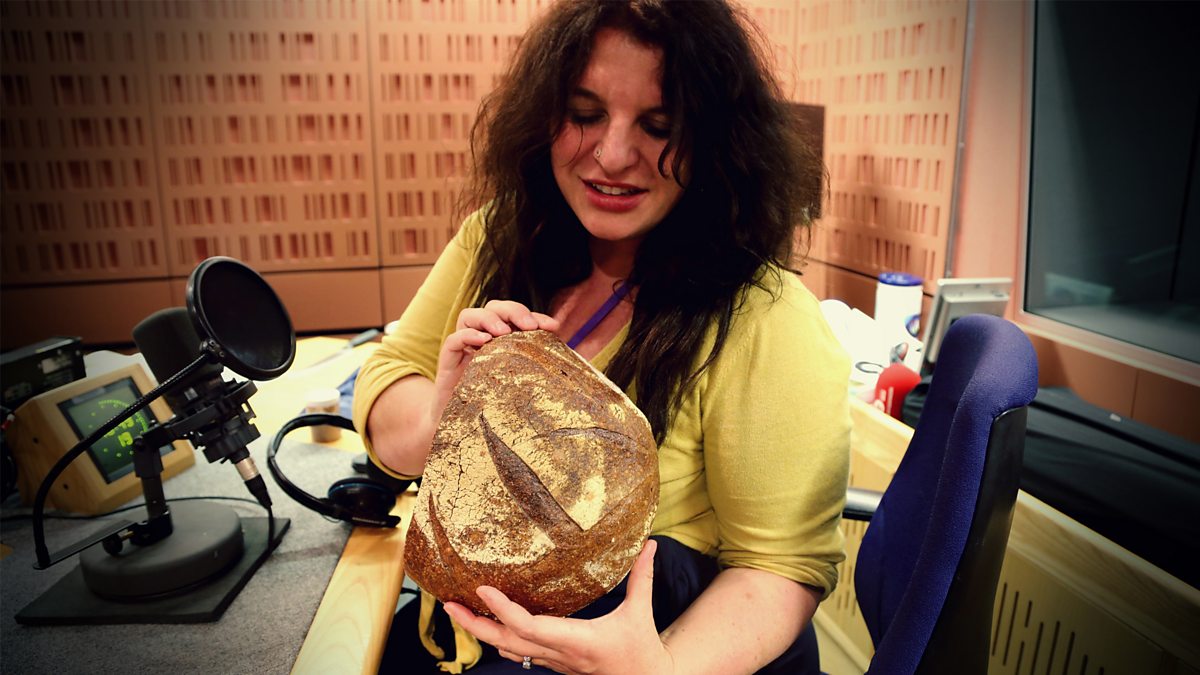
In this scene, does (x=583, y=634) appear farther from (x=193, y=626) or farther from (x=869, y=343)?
(x=869, y=343)

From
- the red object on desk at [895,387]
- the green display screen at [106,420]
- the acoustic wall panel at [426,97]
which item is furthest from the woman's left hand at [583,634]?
the acoustic wall panel at [426,97]

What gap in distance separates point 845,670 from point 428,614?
120 centimetres

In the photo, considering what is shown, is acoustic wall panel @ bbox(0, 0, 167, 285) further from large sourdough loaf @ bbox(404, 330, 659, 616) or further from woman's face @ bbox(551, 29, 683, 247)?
large sourdough loaf @ bbox(404, 330, 659, 616)

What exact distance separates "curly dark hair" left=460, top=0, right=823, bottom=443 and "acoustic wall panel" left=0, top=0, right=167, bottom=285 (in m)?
1.85

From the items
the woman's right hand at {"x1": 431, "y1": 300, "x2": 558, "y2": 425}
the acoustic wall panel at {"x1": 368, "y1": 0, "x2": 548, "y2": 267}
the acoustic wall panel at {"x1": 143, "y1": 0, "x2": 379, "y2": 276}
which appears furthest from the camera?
the acoustic wall panel at {"x1": 368, "y1": 0, "x2": 548, "y2": 267}

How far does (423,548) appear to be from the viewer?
2.50 ft

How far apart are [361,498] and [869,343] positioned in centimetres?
136

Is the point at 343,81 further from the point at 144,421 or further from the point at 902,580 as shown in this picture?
the point at 902,580

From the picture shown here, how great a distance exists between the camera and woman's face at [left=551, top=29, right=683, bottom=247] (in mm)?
930

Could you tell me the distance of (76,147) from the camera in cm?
235

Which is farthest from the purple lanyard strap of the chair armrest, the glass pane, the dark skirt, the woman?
the glass pane

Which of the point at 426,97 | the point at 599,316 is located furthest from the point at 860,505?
the point at 426,97

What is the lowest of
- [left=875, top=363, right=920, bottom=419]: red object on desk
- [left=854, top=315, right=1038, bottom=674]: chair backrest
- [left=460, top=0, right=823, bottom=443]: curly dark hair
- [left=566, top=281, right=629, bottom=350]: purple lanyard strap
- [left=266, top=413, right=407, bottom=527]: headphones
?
[left=266, top=413, right=407, bottom=527]: headphones

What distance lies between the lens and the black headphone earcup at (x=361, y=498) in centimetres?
124
